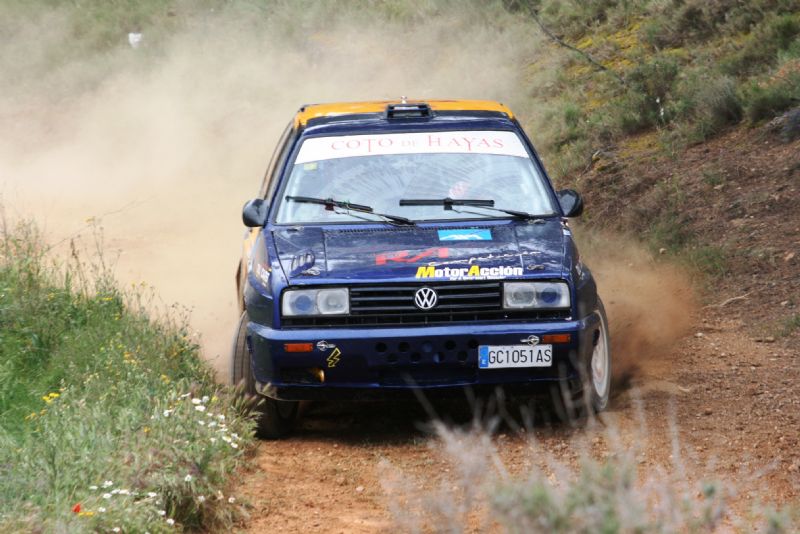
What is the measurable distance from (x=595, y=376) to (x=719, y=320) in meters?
2.70

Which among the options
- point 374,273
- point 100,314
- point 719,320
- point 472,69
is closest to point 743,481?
point 374,273

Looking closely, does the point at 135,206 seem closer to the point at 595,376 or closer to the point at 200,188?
the point at 200,188

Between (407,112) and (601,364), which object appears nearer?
(601,364)

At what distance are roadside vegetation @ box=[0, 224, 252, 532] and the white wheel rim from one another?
1997 mm

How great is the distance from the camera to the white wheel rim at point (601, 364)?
23.5 feet

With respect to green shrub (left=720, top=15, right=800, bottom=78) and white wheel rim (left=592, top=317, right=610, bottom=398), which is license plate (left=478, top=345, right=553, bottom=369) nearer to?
white wheel rim (left=592, top=317, right=610, bottom=398)

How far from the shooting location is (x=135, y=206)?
17.3 m

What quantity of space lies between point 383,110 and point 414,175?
82cm

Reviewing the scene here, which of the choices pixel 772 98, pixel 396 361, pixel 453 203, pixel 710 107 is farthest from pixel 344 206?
pixel 710 107

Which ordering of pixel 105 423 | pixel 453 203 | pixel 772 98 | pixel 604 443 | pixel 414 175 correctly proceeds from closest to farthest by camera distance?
pixel 105 423 → pixel 604 443 → pixel 453 203 → pixel 414 175 → pixel 772 98

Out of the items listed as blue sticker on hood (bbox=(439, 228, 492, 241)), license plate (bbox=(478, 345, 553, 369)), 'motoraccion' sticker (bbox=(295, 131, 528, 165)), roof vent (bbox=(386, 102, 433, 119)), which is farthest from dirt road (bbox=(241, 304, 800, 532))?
roof vent (bbox=(386, 102, 433, 119))

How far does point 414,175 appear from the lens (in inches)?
300

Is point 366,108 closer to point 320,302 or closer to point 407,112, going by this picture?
point 407,112

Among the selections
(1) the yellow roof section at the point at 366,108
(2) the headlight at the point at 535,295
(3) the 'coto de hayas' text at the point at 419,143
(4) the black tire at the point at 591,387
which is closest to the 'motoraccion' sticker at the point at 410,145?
(3) the 'coto de hayas' text at the point at 419,143
